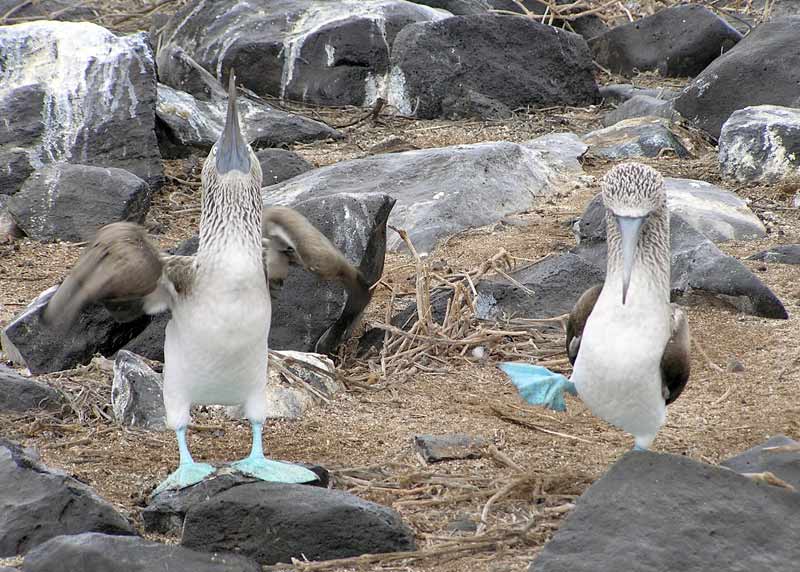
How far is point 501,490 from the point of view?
3.93 m

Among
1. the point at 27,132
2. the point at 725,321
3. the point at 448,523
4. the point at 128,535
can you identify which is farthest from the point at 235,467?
the point at 27,132

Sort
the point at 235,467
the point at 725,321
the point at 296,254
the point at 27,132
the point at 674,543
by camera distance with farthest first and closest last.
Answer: the point at 27,132, the point at 725,321, the point at 296,254, the point at 235,467, the point at 674,543

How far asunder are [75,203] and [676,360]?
4.87 metres

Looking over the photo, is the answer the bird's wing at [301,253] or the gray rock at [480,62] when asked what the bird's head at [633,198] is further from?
the gray rock at [480,62]

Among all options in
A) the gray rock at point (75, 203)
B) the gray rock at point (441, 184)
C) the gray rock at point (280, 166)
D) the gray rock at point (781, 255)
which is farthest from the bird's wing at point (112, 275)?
the gray rock at point (280, 166)

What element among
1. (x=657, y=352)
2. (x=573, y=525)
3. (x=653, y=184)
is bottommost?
(x=573, y=525)

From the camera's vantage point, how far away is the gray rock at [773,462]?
3.52 metres

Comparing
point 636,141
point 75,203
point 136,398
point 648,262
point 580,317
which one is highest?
point 648,262

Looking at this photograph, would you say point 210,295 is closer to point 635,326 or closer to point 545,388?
point 545,388

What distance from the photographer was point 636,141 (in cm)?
920

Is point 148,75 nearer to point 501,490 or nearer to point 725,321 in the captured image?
point 725,321

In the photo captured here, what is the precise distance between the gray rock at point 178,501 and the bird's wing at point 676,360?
139cm

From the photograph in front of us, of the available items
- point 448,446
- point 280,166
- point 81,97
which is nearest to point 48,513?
point 448,446

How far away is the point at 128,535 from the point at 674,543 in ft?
5.50
